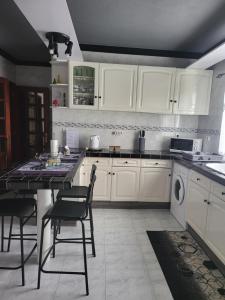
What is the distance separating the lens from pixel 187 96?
3299 millimetres

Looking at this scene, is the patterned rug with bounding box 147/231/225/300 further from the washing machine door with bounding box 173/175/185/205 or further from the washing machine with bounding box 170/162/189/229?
the washing machine door with bounding box 173/175/185/205

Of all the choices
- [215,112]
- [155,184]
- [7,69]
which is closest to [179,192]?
[155,184]

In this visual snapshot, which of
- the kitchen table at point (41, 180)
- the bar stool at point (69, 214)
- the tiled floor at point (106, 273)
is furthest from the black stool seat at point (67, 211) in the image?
the tiled floor at point (106, 273)

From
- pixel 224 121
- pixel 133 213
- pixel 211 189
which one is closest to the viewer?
pixel 211 189

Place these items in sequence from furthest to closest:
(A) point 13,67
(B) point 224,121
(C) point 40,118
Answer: (C) point 40,118 < (A) point 13,67 < (B) point 224,121

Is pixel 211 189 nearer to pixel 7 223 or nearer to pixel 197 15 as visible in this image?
pixel 197 15

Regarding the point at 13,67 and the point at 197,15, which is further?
the point at 13,67

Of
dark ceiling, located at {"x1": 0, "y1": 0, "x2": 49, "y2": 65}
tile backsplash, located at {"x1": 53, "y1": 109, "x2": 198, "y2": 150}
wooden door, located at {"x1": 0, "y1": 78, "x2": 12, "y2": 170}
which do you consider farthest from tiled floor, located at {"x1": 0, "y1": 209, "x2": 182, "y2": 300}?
dark ceiling, located at {"x1": 0, "y1": 0, "x2": 49, "y2": 65}

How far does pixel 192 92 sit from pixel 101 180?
189cm

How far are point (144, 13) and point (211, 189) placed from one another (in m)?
1.89

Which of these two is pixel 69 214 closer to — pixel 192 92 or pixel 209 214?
pixel 209 214

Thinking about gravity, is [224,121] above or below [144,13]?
below

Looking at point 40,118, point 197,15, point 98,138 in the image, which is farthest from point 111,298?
point 40,118

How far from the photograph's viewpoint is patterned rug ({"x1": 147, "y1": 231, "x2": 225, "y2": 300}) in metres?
1.75
